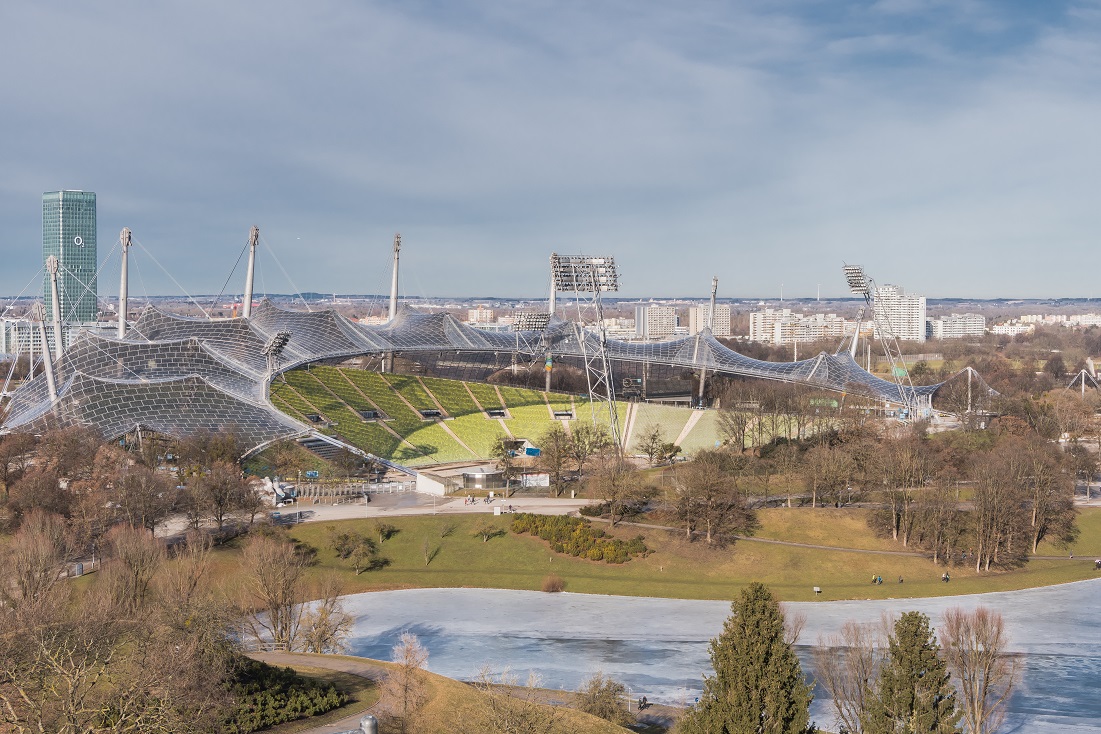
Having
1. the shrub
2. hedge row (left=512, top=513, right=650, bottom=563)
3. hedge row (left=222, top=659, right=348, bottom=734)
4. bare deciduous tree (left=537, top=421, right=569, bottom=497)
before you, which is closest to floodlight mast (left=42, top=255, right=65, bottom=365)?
bare deciduous tree (left=537, top=421, right=569, bottom=497)

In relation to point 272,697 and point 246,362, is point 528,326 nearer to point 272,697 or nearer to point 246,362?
point 246,362

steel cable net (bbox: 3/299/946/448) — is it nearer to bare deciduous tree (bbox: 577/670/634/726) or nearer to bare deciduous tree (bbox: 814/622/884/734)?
bare deciduous tree (bbox: 577/670/634/726)

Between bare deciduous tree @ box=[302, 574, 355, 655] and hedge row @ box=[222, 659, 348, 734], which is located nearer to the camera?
hedge row @ box=[222, 659, 348, 734]

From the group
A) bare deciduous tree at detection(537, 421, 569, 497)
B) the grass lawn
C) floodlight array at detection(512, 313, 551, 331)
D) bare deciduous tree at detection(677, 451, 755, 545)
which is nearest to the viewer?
the grass lawn

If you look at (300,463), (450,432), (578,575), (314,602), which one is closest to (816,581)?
(578,575)

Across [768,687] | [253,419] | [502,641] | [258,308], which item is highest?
[258,308]

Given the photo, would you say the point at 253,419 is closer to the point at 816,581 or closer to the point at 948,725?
the point at 816,581

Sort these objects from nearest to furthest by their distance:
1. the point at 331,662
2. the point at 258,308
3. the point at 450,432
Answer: the point at 331,662
the point at 450,432
the point at 258,308
